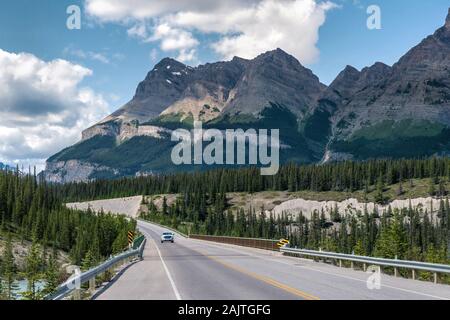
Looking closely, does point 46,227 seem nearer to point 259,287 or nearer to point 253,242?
point 253,242

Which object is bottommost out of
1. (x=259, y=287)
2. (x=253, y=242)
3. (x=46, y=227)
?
(x=46, y=227)

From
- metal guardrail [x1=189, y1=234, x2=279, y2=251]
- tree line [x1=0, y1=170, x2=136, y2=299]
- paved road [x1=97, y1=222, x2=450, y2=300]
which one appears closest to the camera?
paved road [x1=97, y1=222, x2=450, y2=300]

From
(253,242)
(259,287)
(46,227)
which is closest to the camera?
(259,287)

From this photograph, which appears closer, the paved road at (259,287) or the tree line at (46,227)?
the paved road at (259,287)

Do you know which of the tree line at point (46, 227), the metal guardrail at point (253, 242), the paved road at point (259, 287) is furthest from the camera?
the tree line at point (46, 227)

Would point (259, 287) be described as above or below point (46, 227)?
above

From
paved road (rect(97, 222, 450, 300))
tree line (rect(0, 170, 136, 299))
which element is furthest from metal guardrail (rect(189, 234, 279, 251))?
paved road (rect(97, 222, 450, 300))

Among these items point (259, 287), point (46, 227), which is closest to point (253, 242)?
point (259, 287)

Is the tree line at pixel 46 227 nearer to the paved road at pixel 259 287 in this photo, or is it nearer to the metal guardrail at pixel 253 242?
the metal guardrail at pixel 253 242

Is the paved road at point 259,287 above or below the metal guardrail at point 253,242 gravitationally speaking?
above

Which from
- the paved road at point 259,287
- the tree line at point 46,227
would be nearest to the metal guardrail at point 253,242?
the tree line at point 46,227

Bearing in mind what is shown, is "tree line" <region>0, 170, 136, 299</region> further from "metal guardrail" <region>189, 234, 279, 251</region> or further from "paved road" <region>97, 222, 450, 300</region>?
"paved road" <region>97, 222, 450, 300</region>

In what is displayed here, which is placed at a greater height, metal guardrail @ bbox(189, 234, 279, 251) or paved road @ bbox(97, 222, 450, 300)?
paved road @ bbox(97, 222, 450, 300)
